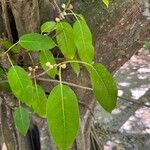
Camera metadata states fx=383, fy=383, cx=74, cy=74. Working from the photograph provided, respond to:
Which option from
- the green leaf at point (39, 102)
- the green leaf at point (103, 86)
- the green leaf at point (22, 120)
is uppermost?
the green leaf at point (103, 86)

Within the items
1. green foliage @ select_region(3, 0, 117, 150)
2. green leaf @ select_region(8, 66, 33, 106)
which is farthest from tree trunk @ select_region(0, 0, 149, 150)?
green leaf @ select_region(8, 66, 33, 106)

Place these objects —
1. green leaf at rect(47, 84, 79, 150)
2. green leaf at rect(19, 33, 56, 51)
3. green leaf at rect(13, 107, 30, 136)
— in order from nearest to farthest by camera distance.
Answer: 1. green leaf at rect(47, 84, 79, 150)
2. green leaf at rect(19, 33, 56, 51)
3. green leaf at rect(13, 107, 30, 136)

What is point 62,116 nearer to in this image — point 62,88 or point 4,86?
point 62,88

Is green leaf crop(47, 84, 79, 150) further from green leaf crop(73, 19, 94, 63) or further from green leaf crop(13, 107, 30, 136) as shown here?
green leaf crop(13, 107, 30, 136)

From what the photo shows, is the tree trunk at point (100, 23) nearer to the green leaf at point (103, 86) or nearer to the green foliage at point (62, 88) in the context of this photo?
the green foliage at point (62, 88)

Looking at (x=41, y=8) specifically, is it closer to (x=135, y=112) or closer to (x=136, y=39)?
(x=136, y=39)

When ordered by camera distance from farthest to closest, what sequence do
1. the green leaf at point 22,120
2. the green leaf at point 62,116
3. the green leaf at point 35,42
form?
the green leaf at point 22,120, the green leaf at point 35,42, the green leaf at point 62,116

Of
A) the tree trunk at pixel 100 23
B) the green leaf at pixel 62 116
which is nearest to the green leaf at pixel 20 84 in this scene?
the green leaf at pixel 62 116

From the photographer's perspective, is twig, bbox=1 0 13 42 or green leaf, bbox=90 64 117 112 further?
twig, bbox=1 0 13 42
